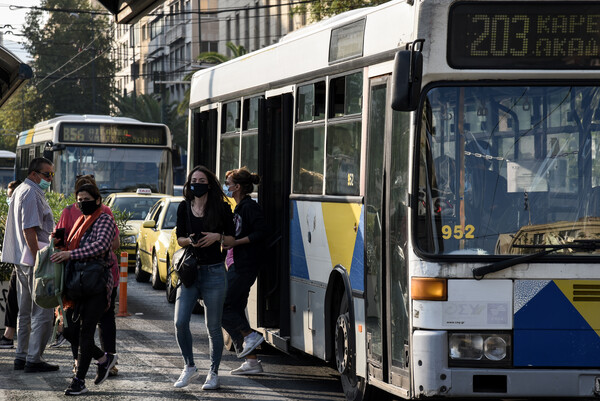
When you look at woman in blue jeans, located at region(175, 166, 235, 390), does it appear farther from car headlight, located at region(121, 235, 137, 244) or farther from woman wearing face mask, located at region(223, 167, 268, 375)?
car headlight, located at region(121, 235, 137, 244)

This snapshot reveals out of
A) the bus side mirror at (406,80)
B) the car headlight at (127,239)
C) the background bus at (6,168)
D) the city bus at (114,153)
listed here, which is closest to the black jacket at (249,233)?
the bus side mirror at (406,80)

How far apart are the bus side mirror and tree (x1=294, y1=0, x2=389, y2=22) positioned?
20408 millimetres

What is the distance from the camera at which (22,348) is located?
10.4 meters

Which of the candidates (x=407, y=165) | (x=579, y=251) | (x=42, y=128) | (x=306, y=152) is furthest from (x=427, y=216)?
(x=42, y=128)

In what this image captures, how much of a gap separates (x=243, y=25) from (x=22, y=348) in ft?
169

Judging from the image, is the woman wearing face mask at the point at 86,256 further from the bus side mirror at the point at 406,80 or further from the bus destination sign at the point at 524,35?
the bus destination sign at the point at 524,35

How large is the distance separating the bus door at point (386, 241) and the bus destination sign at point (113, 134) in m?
17.9

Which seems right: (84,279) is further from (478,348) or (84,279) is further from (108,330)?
(478,348)

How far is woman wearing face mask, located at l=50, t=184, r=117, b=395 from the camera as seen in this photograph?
902cm

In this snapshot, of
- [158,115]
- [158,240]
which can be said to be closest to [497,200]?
[158,240]

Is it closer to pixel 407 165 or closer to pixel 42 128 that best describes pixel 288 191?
pixel 407 165

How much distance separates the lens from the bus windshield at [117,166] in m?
25.4

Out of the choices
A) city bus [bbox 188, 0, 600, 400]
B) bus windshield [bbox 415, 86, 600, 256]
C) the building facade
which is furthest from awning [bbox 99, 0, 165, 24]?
the building facade

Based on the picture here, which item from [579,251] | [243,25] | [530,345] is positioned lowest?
[530,345]
